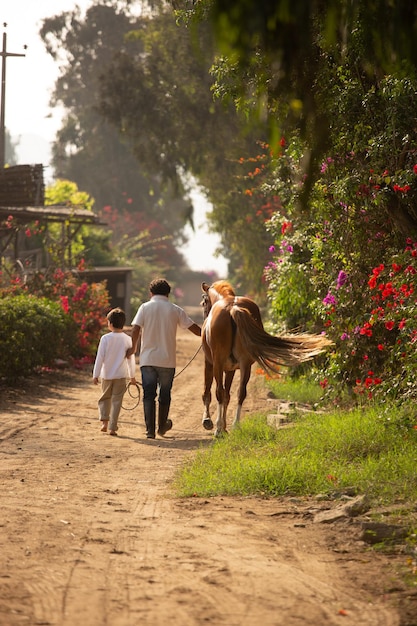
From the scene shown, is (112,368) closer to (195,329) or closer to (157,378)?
(157,378)

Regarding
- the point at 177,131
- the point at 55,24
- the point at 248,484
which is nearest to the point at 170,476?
the point at 248,484

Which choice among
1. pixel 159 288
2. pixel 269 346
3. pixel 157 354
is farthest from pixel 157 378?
pixel 269 346

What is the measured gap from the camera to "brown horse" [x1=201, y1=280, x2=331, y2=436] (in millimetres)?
11883

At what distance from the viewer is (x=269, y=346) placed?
11.9 m

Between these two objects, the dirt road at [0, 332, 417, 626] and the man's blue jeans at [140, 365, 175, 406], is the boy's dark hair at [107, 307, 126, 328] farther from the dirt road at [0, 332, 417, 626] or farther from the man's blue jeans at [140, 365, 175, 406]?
the dirt road at [0, 332, 417, 626]

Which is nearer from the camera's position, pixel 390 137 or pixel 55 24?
pixel 390 137

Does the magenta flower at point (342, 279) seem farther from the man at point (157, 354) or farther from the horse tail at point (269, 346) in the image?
the man at point (157, 354)

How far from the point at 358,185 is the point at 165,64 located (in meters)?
27.2

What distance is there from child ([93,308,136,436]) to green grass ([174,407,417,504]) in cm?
248

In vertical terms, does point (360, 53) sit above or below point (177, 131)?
below

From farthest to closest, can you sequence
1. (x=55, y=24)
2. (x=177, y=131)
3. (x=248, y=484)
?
(x=55, y=24) → (x=177, y=131) → (x=248, y=484)

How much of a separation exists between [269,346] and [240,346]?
0.46m

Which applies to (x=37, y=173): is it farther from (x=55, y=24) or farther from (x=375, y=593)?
(x=55, y=24)

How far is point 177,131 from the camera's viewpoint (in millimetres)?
36750
